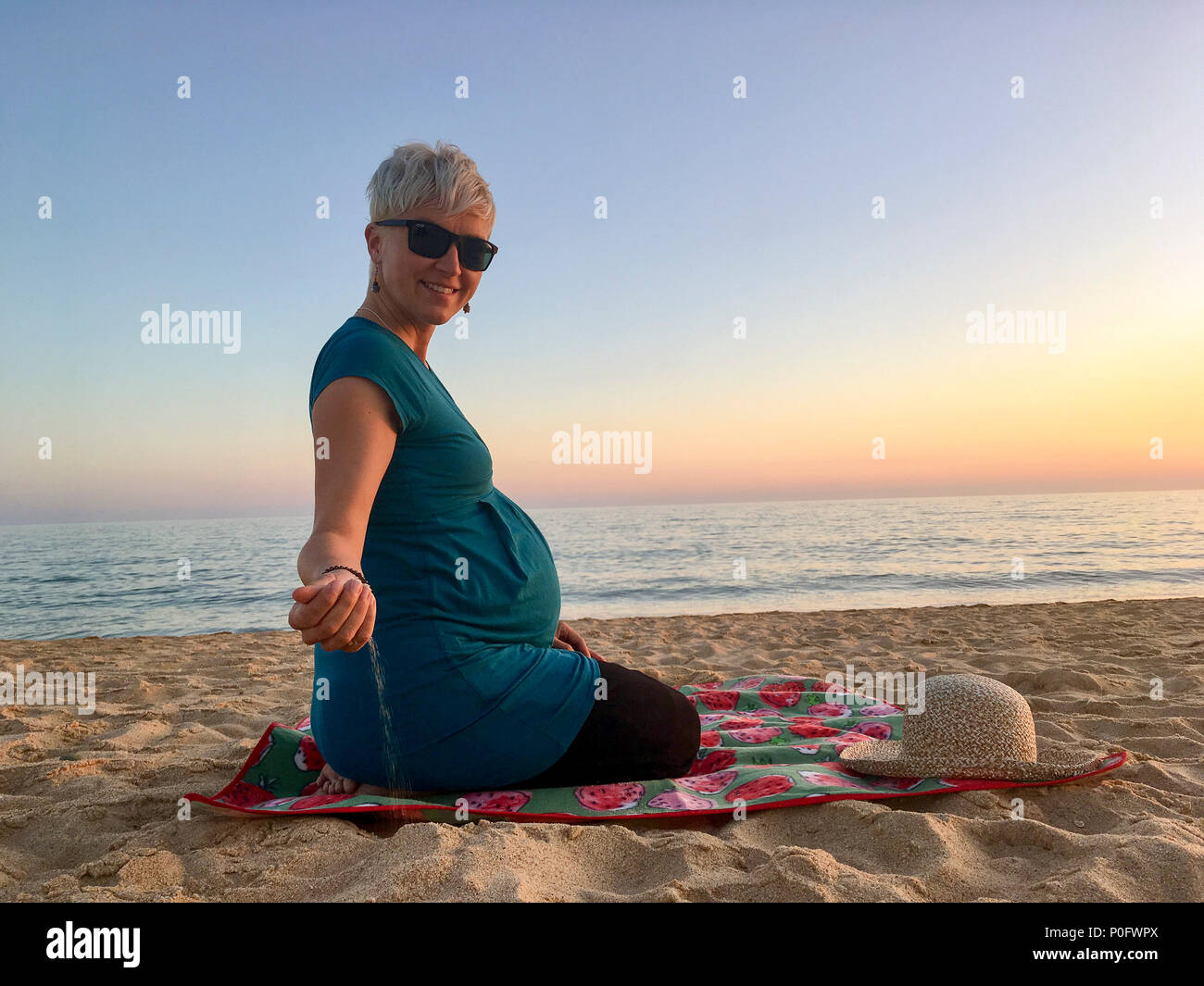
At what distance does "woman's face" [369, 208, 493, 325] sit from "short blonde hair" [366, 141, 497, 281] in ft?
0.09

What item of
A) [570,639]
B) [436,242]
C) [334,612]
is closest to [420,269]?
[436,242]

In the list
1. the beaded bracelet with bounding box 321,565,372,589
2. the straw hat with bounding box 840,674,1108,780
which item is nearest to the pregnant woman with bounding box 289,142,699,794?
the beaded bracelet with bounding box 321,565,372,589

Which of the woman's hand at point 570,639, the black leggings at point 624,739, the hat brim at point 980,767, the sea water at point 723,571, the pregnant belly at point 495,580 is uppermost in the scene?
the pregnant belly at point 495,580

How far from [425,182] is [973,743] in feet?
7.63

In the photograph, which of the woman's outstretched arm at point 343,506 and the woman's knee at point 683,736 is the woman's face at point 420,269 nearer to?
the woman's outstretched arm at point 343,506

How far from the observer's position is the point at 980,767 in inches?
91.4

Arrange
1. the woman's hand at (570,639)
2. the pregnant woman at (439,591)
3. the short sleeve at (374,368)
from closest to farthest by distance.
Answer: the short sleeve at (374,368) < the pregnant woman at (439,591) < the woman's hand at (570,639)

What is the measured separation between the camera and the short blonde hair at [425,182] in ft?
6.81

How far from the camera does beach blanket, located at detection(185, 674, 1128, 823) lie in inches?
82.7

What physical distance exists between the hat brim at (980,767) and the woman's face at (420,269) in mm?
1929

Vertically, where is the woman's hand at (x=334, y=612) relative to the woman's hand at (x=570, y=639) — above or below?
above

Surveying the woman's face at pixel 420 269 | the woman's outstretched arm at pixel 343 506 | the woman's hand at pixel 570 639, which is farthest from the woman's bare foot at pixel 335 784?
the woman's face at pixel 420 269
